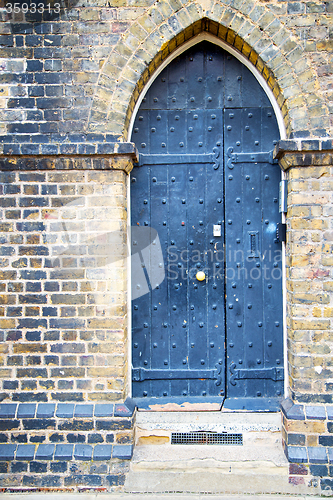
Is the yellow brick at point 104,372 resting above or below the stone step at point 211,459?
above

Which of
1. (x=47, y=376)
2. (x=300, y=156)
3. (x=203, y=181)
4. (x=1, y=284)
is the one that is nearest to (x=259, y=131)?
(x=300, y=156)

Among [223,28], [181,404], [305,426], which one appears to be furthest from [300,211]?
[181,404]

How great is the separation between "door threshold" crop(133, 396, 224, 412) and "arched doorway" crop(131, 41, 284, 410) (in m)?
0.02

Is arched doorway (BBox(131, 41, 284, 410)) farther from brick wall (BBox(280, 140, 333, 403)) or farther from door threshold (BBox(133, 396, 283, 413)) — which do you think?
brick wall (BBox(280, 140, 333, 403))

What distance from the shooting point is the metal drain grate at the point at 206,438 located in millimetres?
2816

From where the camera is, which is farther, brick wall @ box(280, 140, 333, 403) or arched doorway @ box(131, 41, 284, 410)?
arched doorway @ box(131, 41, 284, 410)

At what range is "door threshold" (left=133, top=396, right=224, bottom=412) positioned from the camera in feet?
9.56

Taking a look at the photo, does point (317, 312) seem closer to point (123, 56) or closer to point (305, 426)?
point (305, 426)

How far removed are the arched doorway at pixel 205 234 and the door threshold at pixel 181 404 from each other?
0.02 metres

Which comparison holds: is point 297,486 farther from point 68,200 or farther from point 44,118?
point 44,118

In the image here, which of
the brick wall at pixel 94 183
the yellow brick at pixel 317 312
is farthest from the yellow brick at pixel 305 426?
the yellow brick at pixel 317 312

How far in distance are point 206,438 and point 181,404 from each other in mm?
367

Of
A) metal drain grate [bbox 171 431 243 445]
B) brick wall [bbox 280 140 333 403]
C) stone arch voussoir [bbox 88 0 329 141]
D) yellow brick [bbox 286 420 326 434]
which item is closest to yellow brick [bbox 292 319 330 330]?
brick wall [bbox 280 140 333 403]

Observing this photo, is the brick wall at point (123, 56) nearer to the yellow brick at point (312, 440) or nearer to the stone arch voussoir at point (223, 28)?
the stone arch voussoir at point (223, 28)
